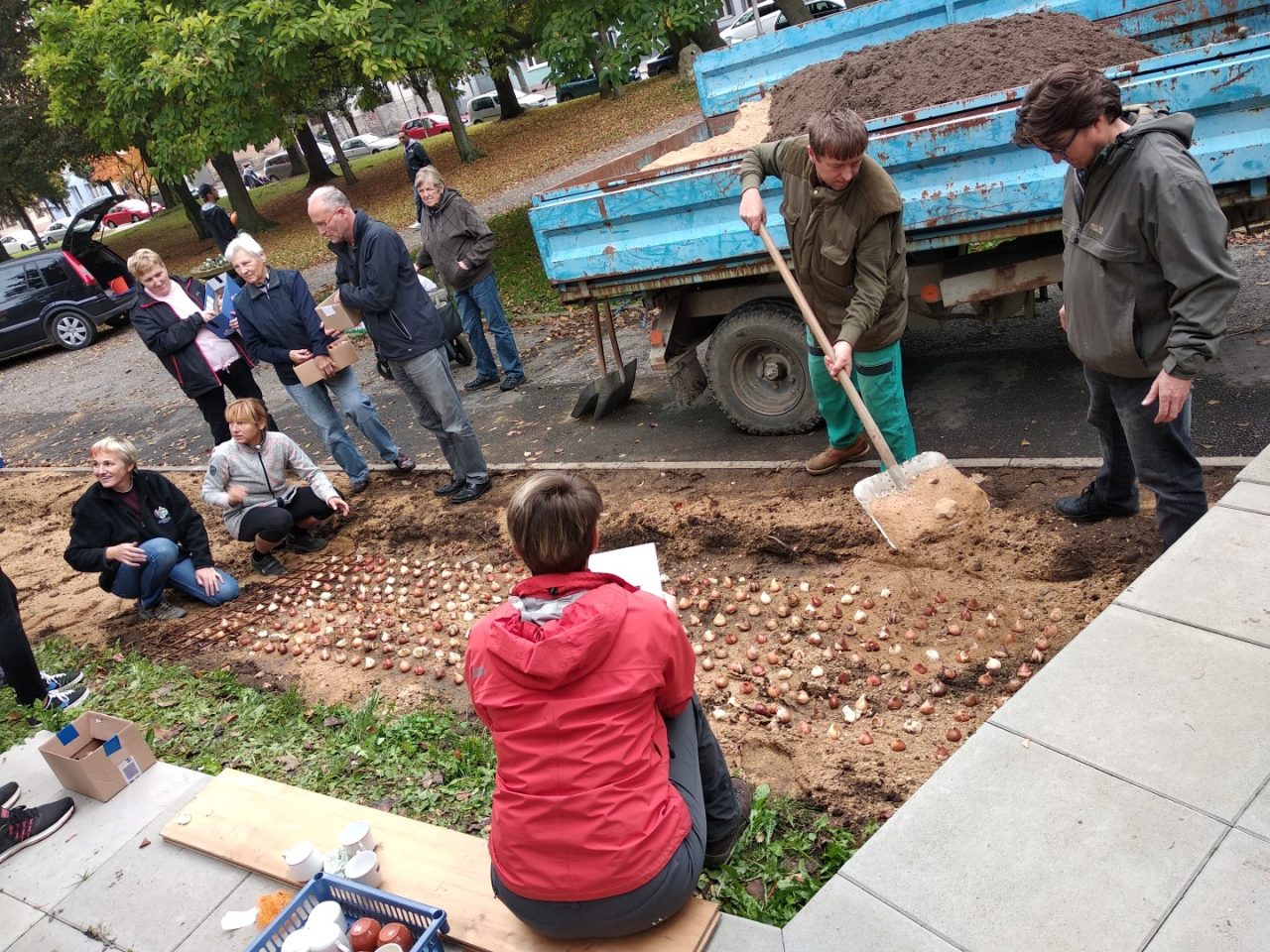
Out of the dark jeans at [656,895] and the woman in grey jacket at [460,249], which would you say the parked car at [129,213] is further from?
the dark jeans at [656,895]

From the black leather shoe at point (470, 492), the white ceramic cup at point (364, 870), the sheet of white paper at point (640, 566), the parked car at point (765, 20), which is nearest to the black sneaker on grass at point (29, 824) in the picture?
the white ceramic cup at point (364, 870)

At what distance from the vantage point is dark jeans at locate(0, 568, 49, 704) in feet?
14.2

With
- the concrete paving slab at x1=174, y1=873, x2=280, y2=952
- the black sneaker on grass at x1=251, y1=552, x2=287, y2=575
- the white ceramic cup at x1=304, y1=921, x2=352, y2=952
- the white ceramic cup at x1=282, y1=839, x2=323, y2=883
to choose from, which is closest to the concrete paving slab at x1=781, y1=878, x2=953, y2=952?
the white ceramic cup at x1=304, y1=921, x2=352, y2=952

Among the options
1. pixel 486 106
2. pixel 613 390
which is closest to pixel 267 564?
pixel 613 390

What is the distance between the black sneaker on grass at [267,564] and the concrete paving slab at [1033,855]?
15.5ft

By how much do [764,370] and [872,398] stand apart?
1.27 metres

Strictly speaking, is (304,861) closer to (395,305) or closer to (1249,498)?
(1249,498)

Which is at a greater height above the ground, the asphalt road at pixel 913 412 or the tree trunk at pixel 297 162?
the tree trunk at pixel 297 162

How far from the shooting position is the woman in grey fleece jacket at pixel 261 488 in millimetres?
5812

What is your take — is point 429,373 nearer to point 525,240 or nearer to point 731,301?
point 731,301

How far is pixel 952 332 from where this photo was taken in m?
7.05

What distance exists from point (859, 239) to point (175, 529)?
4327 mm

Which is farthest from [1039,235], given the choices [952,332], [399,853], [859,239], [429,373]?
[399,853]

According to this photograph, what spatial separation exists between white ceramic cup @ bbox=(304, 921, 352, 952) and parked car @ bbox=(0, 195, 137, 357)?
51.1 ft
